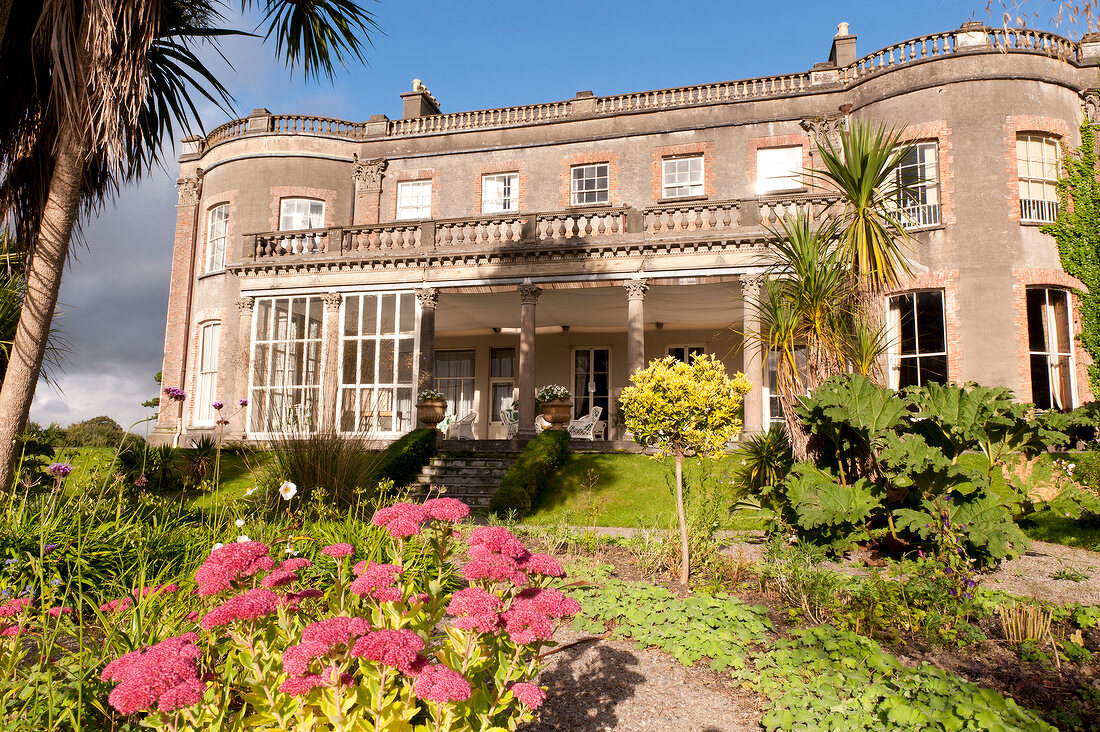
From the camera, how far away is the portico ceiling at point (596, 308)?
571 inches

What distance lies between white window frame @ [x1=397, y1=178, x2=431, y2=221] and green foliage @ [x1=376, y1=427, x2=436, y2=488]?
769 cm

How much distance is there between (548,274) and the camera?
13922 millimetres

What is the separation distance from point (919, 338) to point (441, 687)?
14.7 meters

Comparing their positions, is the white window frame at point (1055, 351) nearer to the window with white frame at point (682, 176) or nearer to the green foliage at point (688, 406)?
the window with white frame at point (682, 176)

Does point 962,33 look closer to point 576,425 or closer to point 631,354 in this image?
point 631,354

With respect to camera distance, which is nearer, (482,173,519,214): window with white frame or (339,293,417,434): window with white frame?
(339,293,417,434): window with white frame

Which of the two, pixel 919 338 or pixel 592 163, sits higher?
pixel 592 163

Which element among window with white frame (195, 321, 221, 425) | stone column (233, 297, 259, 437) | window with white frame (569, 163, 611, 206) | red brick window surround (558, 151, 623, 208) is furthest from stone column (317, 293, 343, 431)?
window with white frame (569, 163, 611, 206)

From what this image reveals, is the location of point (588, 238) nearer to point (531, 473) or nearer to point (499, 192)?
point (499, 192)

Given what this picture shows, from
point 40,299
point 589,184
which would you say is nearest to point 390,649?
point 40,299

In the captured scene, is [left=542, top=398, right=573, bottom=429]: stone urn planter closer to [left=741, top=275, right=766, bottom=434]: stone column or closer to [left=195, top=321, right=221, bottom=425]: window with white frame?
[left=741, top=275, right=766, bottom=434]: stone column

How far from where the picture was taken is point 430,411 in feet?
43.8

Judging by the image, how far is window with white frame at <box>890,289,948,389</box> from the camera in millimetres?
13805

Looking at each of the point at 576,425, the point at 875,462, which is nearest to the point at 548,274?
the point at 576,425
